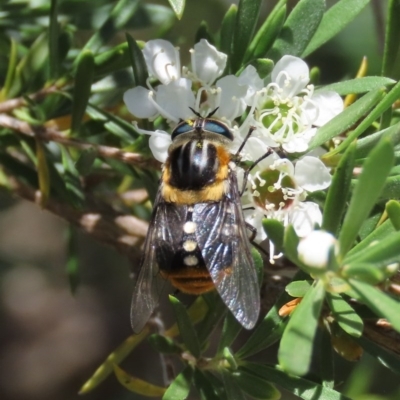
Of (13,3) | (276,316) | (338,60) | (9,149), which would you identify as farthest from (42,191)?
(338,60)

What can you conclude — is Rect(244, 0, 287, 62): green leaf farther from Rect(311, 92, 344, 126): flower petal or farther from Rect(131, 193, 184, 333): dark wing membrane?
Rect(131, 193, 184, 333): dark wing membrane

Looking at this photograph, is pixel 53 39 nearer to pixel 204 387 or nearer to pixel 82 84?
pixel 82 84

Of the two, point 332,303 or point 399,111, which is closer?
point 332,303

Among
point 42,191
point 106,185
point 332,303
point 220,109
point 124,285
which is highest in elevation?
point 220,109

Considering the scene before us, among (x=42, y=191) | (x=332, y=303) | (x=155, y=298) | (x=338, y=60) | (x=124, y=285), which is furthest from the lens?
(x=124, y=285)

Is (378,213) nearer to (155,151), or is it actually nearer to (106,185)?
(155,151)

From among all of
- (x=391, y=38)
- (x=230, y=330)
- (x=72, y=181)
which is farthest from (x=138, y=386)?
(x=391, y=38)

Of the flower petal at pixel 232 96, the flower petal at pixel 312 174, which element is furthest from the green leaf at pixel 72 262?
the flower petal at pixel 312 174

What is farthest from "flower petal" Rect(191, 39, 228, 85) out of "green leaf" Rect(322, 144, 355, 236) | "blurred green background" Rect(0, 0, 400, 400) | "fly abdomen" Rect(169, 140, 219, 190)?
"blurred green background" Rect(0, 0, 400, 400)
